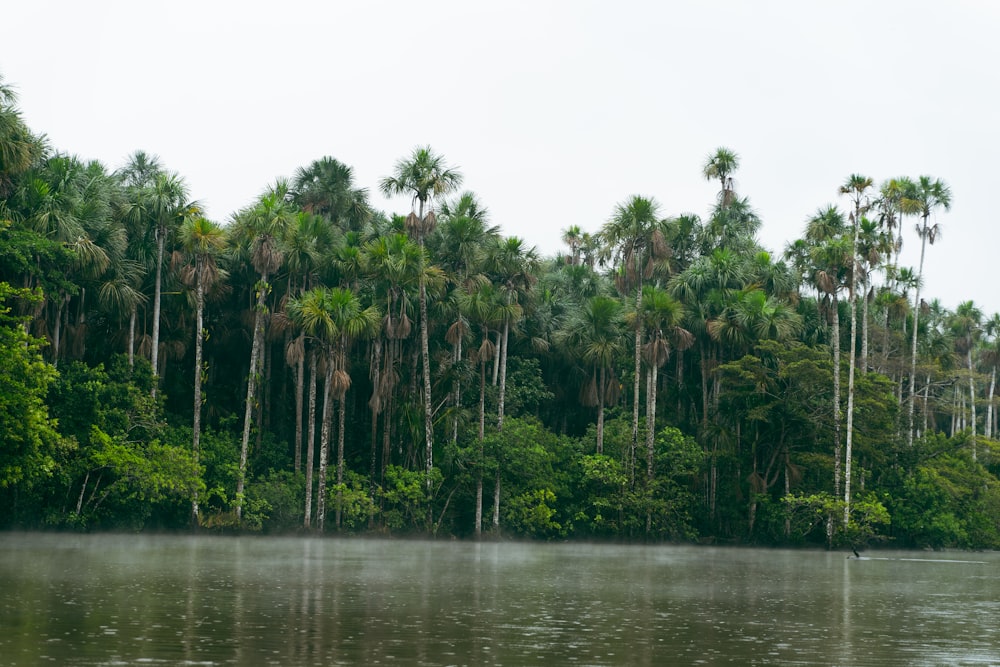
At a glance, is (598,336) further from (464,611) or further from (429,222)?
(464,611)

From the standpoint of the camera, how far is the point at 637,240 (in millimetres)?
62031

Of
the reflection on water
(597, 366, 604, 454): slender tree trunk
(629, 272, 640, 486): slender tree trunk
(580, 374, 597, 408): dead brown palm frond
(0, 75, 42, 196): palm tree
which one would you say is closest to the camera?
the reflection on water

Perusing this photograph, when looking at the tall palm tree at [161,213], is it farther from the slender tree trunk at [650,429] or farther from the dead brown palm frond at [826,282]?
the dead brown palm frond at [826,282]

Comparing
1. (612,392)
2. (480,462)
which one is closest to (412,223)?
(480,462)

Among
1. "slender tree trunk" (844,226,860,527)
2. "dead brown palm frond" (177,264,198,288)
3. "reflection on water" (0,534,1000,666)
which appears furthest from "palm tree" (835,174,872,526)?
"dead brown palm frond" (177,264,198,288)

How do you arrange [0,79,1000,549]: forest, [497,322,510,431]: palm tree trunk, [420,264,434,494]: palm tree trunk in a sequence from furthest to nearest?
[497,322,510,431]: palm tree trunk < [420,264,434,494]: palm tree trunk < [0,79,1000,549]: forest

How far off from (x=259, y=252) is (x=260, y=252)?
0.05m

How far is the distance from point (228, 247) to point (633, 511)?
2489 centimetres

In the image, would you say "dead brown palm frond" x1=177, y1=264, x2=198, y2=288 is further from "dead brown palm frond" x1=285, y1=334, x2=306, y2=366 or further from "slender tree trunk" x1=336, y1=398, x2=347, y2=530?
"slender tree trunk" x1=336, y1=398, x2=347, y2=530

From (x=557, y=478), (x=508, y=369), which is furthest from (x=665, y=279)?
(x=557, y=478)

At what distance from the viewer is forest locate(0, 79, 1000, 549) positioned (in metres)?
53.6

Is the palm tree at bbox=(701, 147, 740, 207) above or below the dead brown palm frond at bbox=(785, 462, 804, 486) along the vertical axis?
above

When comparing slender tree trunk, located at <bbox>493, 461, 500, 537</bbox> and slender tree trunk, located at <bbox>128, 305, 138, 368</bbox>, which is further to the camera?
slender tree trunk, located at <bbox>493, 461, 500, 537</bbox>

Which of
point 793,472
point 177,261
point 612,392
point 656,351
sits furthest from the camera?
point 612,392
